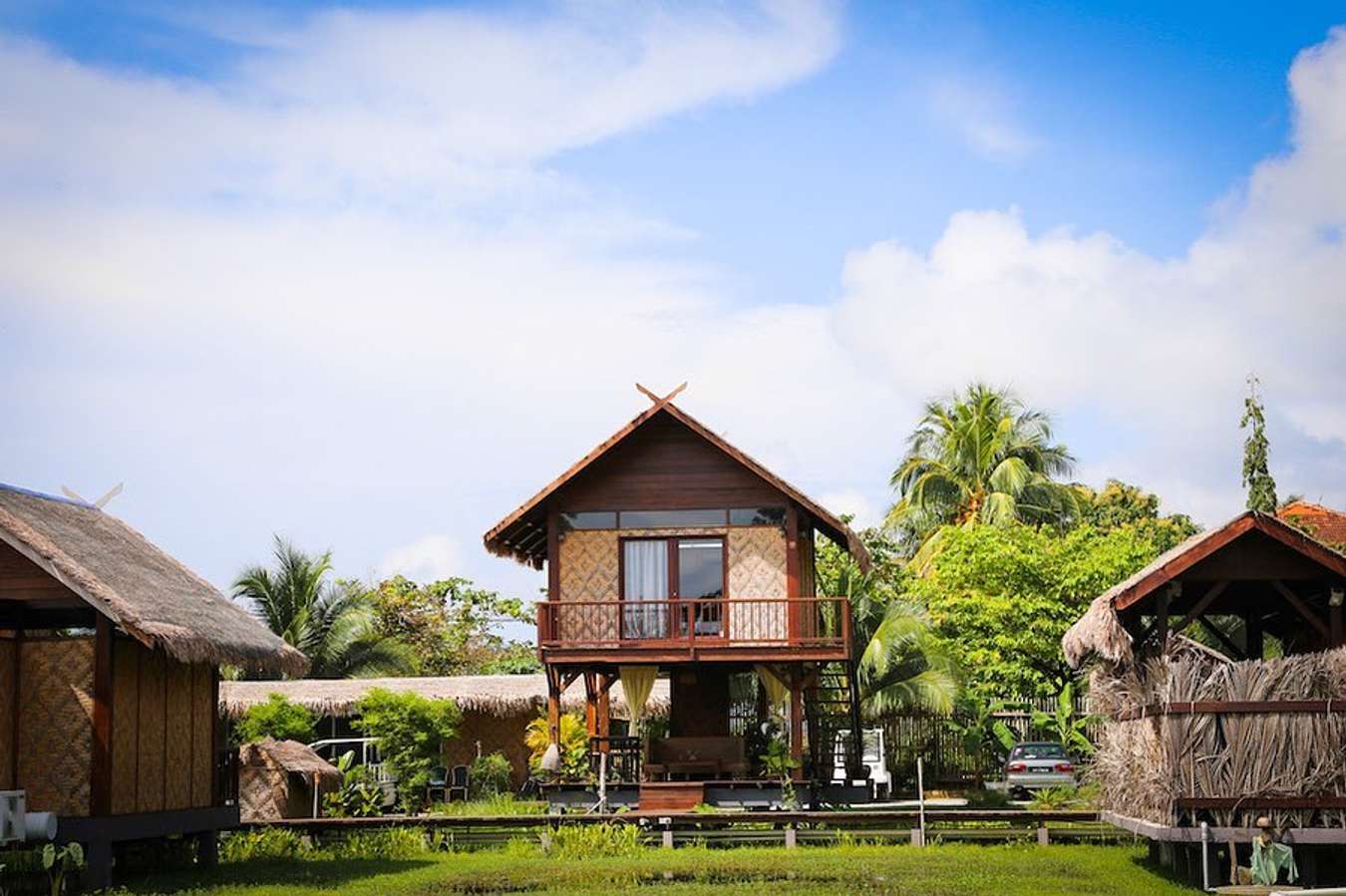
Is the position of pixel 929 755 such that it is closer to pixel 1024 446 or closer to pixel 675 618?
pixel 675 618

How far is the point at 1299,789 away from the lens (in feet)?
52.2

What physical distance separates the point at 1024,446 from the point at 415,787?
24.5m

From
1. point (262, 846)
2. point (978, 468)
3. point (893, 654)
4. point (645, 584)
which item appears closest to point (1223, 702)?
point (262, 846)

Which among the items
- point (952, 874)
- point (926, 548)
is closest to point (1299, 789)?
point (952, 874)

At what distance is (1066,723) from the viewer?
3472 cm

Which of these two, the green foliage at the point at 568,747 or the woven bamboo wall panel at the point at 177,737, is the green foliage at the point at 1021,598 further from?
the woven bamboo wall panel at the point at 177,737

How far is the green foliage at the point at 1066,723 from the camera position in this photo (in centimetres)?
3425

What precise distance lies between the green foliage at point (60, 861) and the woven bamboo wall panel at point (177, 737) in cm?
224

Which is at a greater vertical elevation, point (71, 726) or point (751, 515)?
point (751, 515)

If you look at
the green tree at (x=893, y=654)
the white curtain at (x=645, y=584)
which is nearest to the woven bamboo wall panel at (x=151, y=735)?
the white curtain at (x=645, y=584)

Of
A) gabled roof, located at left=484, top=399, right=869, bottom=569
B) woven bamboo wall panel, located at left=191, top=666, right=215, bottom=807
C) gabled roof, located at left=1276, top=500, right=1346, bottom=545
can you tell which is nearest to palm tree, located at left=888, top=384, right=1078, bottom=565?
gabled roof, located at left=1276, top=500, right=1346, bottom=545

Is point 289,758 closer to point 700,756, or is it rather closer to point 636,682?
point 636,682

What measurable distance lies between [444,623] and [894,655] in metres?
20.2

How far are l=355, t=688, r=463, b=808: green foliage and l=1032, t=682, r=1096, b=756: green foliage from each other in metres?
12.4
